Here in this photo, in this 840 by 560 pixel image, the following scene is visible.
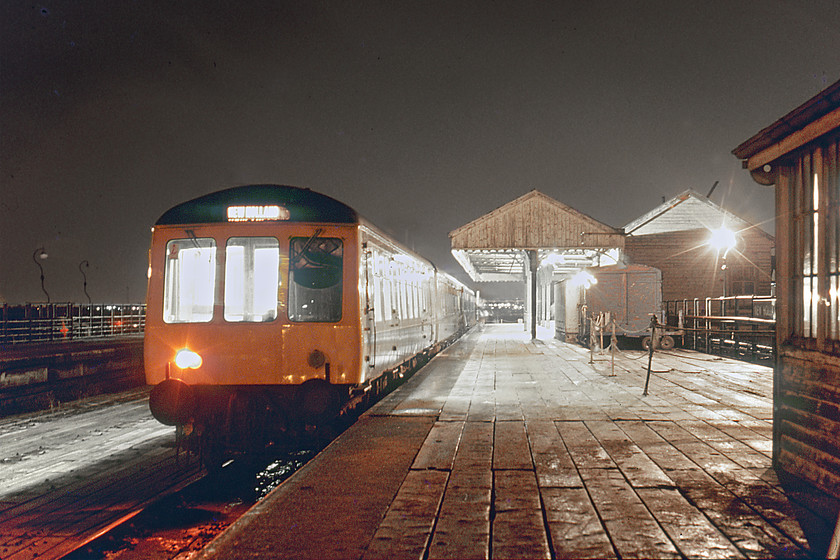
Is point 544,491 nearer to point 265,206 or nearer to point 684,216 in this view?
point 265,206

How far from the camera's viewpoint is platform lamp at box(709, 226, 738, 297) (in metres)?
26.7

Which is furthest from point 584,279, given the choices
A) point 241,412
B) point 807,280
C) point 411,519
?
point 411,519

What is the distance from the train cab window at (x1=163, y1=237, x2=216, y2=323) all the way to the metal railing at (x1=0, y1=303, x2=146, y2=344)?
375 inches

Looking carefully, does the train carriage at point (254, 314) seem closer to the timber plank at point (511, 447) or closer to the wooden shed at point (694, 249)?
the timber plank at point (511, 447)

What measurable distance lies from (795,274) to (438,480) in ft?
10.8

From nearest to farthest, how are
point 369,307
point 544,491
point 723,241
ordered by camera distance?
point 544,491 → point 369,307 → point 723,241

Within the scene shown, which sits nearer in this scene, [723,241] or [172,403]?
[172,403]

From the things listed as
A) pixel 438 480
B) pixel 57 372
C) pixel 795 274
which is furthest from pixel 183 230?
pixel 57 372

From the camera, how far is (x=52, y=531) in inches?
193

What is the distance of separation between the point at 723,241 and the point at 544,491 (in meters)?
26.2

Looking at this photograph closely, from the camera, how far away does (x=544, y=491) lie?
4.37m

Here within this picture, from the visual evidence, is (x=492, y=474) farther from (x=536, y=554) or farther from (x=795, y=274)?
(x=795, y=274)

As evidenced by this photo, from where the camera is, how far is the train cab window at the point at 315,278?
6.55 metres

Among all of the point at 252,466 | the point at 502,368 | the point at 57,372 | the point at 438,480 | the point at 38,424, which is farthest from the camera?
the point at 502,368
